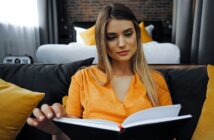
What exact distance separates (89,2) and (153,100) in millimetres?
3635

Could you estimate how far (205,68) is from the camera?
1.24m

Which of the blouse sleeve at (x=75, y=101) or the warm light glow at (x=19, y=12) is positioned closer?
the blouse sleeve at (x=75, y=101)

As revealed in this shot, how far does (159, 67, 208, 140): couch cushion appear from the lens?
1.16m

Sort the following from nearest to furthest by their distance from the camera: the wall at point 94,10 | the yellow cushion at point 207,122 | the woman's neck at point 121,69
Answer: the yellow cushion at point 207,122 → the woman's neck at point 121,69 → the wall at point 94,10

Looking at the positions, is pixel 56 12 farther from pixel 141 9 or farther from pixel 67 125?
pixel 67 125

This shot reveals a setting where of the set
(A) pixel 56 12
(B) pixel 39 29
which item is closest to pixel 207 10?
(B) pixel 39 29

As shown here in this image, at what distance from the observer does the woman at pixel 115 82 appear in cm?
104

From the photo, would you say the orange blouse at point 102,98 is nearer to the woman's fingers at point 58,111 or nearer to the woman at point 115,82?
the woman at point 115,82

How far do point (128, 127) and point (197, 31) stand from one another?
1672 millimetres

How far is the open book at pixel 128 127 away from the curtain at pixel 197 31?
1.18m

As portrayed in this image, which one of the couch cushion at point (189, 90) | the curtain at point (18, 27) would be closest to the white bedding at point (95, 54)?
the curtain at point (18, 27)

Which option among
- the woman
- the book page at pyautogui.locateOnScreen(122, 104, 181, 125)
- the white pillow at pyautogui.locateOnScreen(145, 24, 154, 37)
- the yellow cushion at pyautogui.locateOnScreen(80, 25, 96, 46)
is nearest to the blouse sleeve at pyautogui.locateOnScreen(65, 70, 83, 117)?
Answer: the woman

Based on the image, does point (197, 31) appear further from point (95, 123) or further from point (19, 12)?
point (19, 12)

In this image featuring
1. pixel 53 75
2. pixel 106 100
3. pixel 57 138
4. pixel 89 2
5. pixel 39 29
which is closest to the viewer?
pixel 57 138
